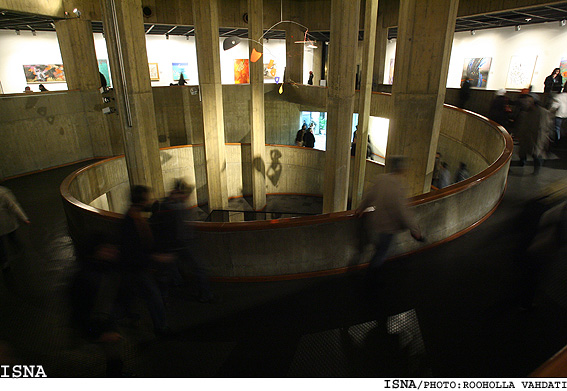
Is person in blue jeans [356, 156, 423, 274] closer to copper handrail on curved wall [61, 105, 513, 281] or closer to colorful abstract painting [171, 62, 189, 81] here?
copper handrail on curved wall [61, 105, 513, 281]

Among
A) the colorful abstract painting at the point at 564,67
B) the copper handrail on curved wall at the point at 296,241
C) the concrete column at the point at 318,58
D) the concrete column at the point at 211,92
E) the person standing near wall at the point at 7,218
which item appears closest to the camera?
the copper handrail on curved wall at the point at 296,241

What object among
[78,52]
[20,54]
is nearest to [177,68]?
[20,54]

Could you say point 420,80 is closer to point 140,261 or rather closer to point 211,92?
point 140,261

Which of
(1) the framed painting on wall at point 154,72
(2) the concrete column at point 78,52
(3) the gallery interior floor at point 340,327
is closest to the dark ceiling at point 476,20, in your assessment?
(2) the concrete column at point 78,52

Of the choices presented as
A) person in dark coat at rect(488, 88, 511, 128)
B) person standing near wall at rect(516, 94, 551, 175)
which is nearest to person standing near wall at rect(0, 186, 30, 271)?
person standing near wall at rect(516, 94, 551, 175)

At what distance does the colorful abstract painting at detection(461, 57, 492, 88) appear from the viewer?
1567 centimetres

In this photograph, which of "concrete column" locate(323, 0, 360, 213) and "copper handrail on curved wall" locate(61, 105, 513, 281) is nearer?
"copper handrail on curved wall" locate(61, 105, 513, 281)

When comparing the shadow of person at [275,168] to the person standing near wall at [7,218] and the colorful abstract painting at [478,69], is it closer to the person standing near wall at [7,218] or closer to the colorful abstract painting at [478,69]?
the person standing near wall at [7,218]

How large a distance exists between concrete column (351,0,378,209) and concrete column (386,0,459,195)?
4.30m

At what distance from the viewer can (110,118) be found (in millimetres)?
13516

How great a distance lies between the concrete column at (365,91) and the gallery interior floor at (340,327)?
7.29 m

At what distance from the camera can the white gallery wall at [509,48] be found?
13039 mm

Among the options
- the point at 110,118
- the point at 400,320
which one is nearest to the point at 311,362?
the point at 400,320

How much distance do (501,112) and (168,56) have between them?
730 inches
